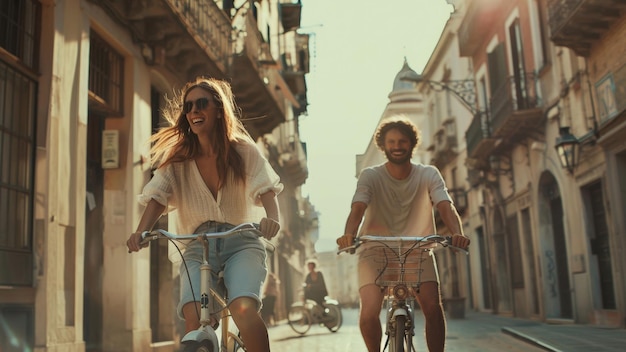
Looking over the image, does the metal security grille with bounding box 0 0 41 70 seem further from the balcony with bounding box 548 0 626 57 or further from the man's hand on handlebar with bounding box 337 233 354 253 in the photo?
the balcony with bounding box 548 0 626 57

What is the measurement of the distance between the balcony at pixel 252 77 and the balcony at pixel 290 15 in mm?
9832

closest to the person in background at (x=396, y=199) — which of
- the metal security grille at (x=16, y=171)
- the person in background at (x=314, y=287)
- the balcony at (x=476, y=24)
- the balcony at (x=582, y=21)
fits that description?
the metal security grille at (x=16, y=171)

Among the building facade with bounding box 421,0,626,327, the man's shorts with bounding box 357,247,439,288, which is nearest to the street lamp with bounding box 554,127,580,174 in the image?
the building facade with bounding box 421,0,626,327

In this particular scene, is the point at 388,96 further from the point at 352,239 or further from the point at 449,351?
A: the point at 352,239

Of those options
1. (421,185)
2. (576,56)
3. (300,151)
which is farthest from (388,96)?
(421,185)

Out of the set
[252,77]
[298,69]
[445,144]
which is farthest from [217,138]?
[298,69]

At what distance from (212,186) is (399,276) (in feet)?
4.44

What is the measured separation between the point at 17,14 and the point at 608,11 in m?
9.42

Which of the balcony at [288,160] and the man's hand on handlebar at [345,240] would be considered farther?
the balcony at [288,160]

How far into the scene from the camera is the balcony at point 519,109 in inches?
742

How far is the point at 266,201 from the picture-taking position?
4.07m

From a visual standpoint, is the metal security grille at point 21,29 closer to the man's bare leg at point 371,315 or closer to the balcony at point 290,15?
the man's bare leg at point 371,315

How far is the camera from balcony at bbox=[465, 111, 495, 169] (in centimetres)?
2292

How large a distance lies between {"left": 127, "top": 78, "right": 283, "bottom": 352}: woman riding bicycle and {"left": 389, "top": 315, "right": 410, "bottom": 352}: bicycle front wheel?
972mm
